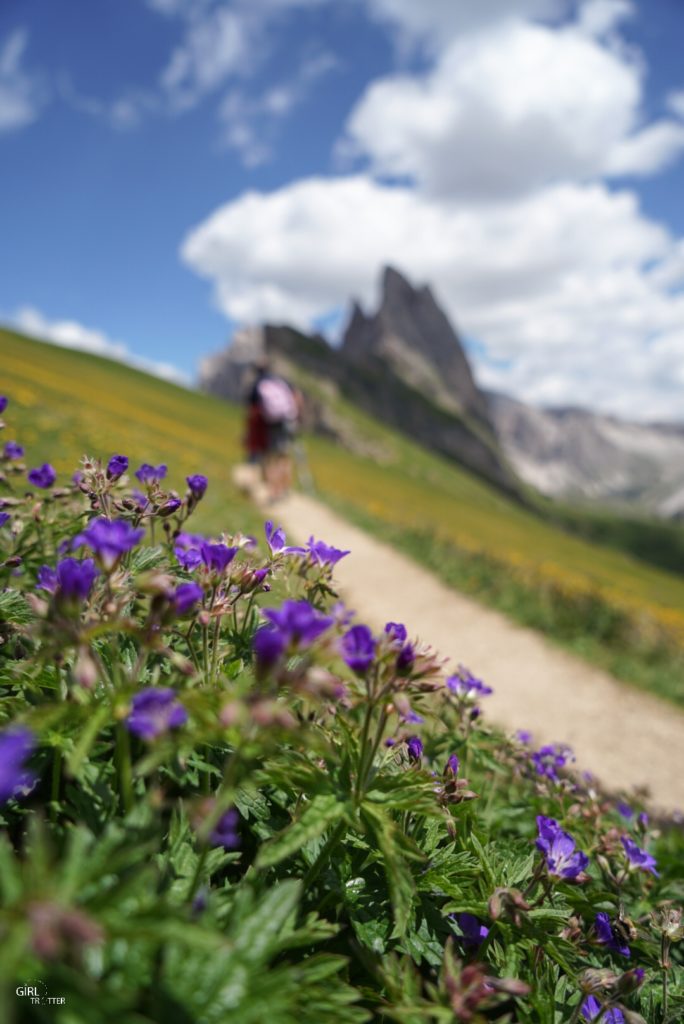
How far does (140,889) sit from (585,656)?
10196 millimetres

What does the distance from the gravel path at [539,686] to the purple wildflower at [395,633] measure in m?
4.52

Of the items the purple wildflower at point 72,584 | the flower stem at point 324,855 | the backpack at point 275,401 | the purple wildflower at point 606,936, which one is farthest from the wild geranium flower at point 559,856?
the backpack at point 275,401

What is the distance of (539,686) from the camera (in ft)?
28.6

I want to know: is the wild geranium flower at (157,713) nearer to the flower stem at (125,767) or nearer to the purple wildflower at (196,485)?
the flower stem at (125,767)

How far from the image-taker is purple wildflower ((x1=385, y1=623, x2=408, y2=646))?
1.52 meters

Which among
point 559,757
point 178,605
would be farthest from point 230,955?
point 559,757

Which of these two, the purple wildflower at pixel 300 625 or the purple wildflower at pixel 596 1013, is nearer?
the purple wildflower at pixel 300 625

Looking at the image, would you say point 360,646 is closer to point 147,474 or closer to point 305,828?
point 305,828

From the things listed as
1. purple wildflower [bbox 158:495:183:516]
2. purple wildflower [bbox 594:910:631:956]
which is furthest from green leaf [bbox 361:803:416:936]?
purple wildflower [bbox 158:495:183:516]

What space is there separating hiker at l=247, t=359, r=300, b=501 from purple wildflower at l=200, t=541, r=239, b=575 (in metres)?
11.8

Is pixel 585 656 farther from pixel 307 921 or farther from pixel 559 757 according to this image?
pixel 307 921

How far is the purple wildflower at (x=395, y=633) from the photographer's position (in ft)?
5.00

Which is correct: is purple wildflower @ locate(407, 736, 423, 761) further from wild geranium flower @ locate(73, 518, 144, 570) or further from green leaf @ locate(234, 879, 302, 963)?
wild geranium flower @ locate(73, 518, 144, 570)

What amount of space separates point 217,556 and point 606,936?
1.72 m
